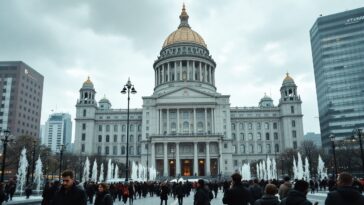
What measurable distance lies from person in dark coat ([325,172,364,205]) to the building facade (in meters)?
78.3

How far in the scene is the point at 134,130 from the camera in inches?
4149

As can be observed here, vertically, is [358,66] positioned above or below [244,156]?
above

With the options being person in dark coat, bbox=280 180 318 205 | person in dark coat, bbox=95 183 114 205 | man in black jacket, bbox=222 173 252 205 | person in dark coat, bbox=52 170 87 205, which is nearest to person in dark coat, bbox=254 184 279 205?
person in dark coat, bbox=280 180 318 205

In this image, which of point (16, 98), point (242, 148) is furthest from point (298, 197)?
point (16, 98)

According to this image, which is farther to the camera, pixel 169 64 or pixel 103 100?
pixel 103 100

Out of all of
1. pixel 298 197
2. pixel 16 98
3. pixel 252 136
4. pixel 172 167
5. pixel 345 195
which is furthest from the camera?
pixel 16 98

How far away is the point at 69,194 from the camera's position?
659 centimetres

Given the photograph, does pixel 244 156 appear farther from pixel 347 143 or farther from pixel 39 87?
pixel 39 87

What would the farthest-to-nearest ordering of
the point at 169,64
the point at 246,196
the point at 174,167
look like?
1. the point at 169,64
2. the point at 174,167
3. the point at 246,196

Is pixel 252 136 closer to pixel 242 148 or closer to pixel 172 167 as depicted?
pixel 242 148

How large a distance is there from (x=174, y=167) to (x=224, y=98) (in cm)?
2394

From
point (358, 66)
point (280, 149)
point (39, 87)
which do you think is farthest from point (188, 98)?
point (39, 87)

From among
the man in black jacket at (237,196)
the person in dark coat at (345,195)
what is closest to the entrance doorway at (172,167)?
the man in black jacket at (237,196)

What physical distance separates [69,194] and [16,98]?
126447 mm
